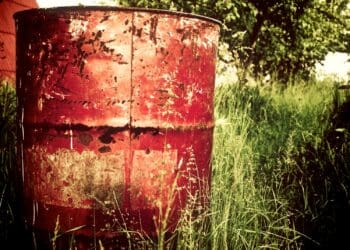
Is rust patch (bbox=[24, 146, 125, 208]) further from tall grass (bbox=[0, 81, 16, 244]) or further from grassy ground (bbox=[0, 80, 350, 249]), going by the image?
tall grass (bbox=[0, 81, 16, 244])

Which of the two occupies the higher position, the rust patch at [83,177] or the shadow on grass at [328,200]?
the rust patch at [83,177]

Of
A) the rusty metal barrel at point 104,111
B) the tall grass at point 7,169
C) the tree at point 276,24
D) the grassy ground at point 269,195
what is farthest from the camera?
the tree at point 276,24

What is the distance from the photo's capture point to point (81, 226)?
5.84 ft

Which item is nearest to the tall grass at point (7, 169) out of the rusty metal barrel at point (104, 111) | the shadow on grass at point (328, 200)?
the rusty metal barrel at point (104, 111)

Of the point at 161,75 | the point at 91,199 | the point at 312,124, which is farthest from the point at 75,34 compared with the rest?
the point at 312,124

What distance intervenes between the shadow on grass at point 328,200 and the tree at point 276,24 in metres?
3.34

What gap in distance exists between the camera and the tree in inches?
256

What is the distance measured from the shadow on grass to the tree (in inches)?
132

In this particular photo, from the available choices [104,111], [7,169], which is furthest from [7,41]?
[104,111]

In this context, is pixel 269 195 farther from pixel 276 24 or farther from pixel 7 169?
pixel 276 24

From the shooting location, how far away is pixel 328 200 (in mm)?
A: 2328

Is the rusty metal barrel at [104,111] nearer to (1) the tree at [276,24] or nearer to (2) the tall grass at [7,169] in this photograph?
(2) the tall grass at [7,169]

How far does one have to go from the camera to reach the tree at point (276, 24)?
6.50 metres

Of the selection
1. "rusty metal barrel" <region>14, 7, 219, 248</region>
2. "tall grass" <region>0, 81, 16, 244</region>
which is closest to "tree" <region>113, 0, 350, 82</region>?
"tall grass" <region>0, 81, 16, 244</region>
